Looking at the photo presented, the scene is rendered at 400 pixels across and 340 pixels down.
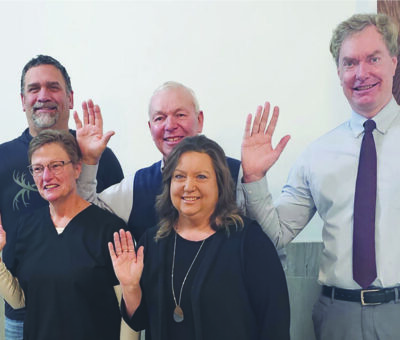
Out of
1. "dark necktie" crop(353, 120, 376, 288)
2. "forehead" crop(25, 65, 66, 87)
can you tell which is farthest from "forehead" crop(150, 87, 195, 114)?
"dark necktie" crop(353, 120, 376, 288)

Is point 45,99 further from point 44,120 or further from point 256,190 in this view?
point 256,190

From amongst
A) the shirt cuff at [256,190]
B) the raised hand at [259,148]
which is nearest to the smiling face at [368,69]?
the raised hand at [259,148]

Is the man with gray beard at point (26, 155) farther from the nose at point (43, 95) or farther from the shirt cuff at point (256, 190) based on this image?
the shirt cuff at point (256, 190)

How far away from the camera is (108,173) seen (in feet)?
7.43

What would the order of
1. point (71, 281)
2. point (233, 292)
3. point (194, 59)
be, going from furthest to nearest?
point (194, 59), point (71, 281), point (233, 292)

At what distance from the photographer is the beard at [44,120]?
7.12 feet

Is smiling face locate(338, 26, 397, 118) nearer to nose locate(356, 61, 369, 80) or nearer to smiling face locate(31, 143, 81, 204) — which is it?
nose locate(356, 61, 369, 80)

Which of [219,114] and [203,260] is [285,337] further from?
[219,114]


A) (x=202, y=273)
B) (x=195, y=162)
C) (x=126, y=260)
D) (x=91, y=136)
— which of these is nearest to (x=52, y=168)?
(x=91, y=136)

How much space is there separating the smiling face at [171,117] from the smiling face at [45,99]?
48 cm

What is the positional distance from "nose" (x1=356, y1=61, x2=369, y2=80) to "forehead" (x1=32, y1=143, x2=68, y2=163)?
105 centimetres

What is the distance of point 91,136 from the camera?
197 cm

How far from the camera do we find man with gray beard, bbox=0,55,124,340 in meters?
2.04

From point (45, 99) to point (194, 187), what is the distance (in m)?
0.94
